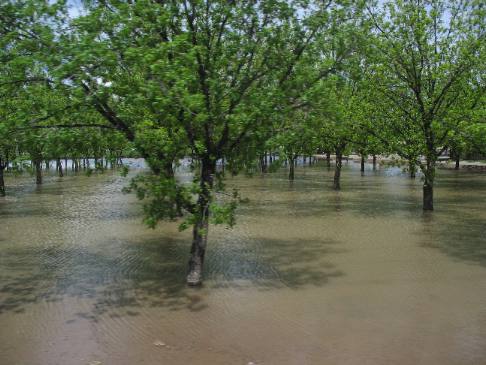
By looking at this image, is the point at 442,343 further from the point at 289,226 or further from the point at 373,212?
the point at 373,212

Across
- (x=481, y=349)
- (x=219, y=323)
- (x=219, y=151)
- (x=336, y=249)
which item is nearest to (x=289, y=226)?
(x=336, y=249)

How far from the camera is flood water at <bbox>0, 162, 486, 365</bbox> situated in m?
8.55

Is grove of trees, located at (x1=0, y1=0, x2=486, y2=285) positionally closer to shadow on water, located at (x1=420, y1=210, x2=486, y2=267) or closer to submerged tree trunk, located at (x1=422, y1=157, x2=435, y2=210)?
shadow on water, located at (x1=420, y1=210, x2=486, y2=267)

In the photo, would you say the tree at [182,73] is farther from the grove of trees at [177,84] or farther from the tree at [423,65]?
→ the tree at [423,65]

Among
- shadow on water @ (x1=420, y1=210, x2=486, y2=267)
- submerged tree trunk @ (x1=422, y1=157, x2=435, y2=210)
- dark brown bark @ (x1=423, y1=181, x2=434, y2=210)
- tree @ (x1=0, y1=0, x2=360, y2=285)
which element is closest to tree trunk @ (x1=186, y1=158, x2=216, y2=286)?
tree @ (x1=0, y1=0, x2=360, y2=285)

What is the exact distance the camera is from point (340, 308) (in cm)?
1045

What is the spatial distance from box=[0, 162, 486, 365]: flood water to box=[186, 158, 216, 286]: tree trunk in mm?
407

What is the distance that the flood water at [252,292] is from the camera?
8.55 meters

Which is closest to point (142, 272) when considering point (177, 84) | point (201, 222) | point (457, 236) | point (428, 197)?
point (201, 222)

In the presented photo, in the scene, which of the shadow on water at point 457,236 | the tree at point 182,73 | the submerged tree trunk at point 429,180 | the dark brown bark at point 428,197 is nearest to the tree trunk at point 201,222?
the tree at point 182,73

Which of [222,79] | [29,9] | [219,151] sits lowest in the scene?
[219,151]

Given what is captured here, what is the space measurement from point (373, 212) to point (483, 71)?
7.58 metres

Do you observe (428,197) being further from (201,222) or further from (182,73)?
(182,73)

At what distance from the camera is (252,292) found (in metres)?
11.6
